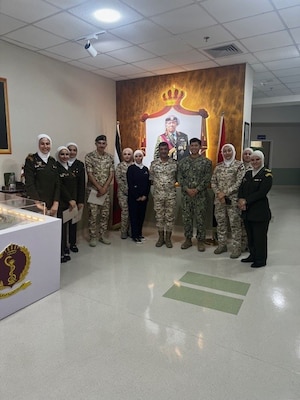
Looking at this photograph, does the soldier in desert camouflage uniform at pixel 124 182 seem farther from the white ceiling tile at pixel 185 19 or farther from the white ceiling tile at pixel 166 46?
the white ceiling tile at pixel 185 19

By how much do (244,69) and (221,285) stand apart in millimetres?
3314

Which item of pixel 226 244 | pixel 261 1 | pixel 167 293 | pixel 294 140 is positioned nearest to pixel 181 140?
pixel 226 244

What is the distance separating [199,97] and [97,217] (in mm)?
2624

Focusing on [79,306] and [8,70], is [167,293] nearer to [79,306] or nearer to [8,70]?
[79,306]

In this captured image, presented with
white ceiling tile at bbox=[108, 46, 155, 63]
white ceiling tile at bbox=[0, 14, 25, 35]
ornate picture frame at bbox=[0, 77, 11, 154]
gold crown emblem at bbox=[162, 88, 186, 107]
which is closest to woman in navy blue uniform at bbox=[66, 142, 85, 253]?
ornate picture frame at bbox=[0, 77, 11, 154]

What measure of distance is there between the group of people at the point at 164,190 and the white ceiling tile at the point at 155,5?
175cm

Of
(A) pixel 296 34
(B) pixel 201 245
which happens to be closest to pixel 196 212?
(B) pixel 201 245

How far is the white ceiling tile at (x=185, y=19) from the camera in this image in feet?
9.32

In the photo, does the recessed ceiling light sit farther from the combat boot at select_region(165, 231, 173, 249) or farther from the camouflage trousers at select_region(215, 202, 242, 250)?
the combat boot at select_region(165, 231, 173, 249)

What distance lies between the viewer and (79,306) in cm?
273

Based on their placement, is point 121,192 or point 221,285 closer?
point 221,285

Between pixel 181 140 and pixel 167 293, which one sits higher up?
pixel 181 140

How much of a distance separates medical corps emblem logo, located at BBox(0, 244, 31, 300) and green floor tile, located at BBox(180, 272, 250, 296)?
165cm

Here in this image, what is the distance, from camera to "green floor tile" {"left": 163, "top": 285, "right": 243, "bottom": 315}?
8.91ft
